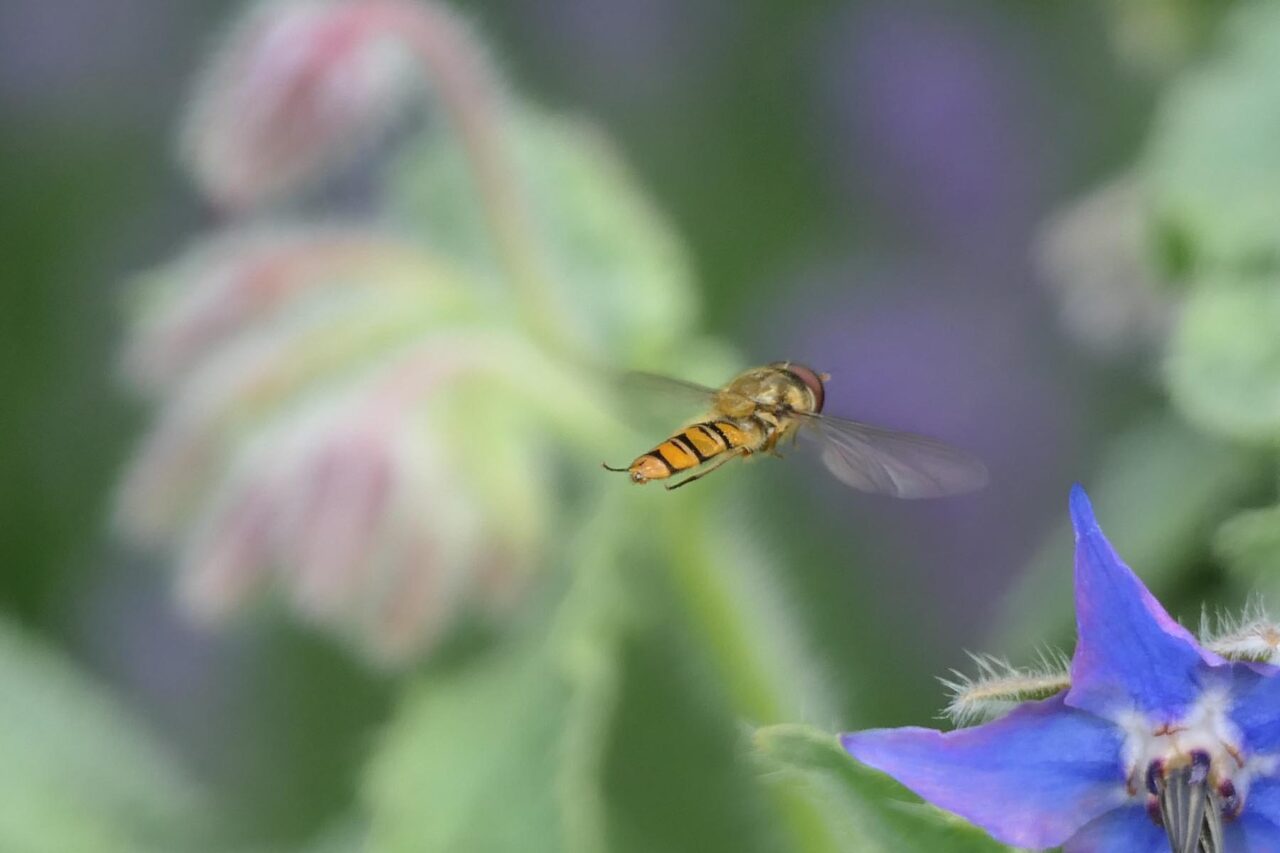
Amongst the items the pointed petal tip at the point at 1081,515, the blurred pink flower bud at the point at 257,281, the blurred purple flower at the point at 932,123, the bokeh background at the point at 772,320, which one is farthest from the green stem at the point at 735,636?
the blurred purple flower at the point at 932,123

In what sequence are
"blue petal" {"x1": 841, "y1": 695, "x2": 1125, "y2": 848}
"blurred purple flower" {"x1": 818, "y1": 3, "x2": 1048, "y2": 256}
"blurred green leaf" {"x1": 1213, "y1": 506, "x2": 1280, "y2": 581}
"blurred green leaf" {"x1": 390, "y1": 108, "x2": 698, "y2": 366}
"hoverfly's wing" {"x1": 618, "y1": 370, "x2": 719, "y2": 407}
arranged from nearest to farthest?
"blue petal" {"x1": 841, "y1": 695, "x2": 1125, "y2": 848} → "blurred green leaf" {"x1": 1213, "y1": 506, "x2": 1280, "y2": 581} → "hoverfly's wing" {"x1": 618, "y1": 370, "x2": 719, "y2": 407} → "blurred green leaf" {"x1": 390, "y1": 108, "x2": 698, "y2": 366} → "blurred purple flower" {"x1": 818, "y1": 3, "x2": 1048, "y2": 256}

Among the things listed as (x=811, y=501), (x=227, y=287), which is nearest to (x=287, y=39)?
(x=227, y=287)

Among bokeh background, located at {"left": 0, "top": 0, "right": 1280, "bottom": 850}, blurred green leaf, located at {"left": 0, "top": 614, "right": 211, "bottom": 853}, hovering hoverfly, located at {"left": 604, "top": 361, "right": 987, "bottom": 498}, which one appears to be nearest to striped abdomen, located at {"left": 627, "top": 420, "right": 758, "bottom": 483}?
hovering hoverfly, located at {"left": 604, "top": 361, "right": 987, "bottom": 498}

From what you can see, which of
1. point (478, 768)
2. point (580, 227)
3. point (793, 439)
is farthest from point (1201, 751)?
point (580, 227)

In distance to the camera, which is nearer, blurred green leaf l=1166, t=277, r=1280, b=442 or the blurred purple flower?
blurred green leaf l=1166, t=277, r=1280, b=442

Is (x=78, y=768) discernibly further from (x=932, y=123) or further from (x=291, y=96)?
(x=932, y=123)

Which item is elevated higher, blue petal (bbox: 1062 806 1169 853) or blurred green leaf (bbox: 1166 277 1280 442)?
blurred green leaf (bbox: 1166 277 1280 442)

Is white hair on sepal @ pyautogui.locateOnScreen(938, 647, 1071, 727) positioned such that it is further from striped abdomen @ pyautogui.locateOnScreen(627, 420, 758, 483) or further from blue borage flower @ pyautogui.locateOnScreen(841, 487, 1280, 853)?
striped abdomen @ pyautogui.locateOnScreen(627, 420, 758, 483)

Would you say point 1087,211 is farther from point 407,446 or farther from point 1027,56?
point 1027,56
